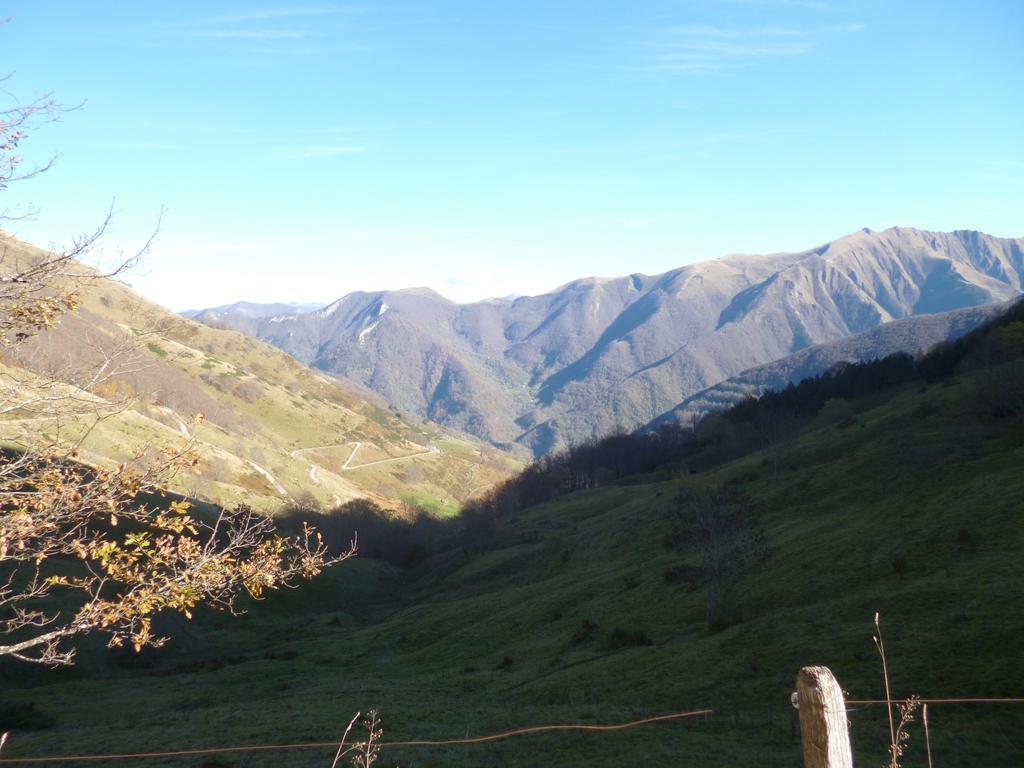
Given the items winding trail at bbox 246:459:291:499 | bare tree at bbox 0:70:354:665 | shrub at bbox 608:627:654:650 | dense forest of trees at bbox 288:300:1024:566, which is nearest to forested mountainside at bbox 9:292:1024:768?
shrub at bbox 608:627:654:650

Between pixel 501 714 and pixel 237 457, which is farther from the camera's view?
pixel 237 457

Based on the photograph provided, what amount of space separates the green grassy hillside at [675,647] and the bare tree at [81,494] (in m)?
12.8

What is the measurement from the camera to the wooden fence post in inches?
215

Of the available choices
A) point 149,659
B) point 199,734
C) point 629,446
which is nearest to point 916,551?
point 199,734

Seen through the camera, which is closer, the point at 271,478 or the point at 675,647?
the point at 675,647

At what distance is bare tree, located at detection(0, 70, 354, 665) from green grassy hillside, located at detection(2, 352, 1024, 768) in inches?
503

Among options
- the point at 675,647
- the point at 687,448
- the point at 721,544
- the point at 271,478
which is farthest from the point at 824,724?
the point at 271,478

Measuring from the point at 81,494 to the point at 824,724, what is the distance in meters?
10.3

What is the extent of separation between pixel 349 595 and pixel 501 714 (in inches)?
3054

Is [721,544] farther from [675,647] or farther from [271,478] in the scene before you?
[271,478]

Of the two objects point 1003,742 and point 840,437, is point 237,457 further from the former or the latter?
point 1003,742

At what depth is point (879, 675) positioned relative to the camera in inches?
906

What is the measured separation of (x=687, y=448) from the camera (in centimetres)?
15888

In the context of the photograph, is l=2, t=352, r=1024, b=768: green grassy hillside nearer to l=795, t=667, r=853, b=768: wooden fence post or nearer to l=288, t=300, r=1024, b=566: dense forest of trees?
l=795, t=667, r=853, b=768: wooden fence post
